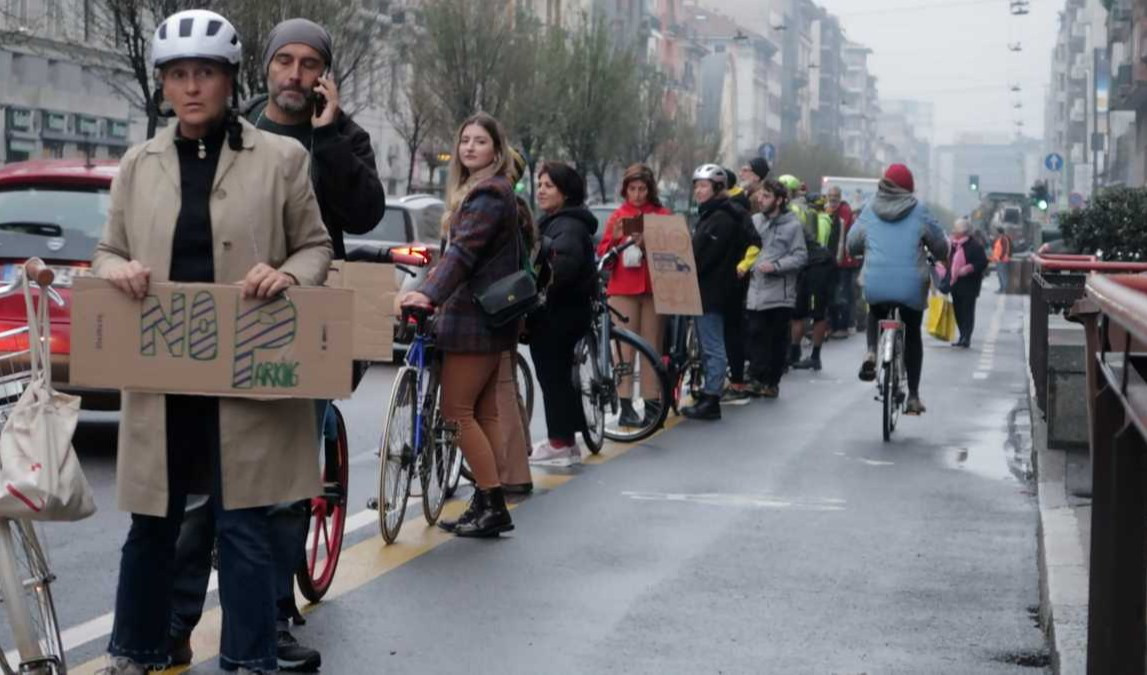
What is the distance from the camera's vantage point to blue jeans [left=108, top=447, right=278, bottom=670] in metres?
5.80

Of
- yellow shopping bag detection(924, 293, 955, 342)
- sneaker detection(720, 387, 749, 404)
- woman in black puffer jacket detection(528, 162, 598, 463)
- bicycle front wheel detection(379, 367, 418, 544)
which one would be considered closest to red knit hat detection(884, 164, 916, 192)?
sneaker detection(720, 387, 749, 404)

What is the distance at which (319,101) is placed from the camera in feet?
22.4

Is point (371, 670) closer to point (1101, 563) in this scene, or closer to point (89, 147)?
point (1101, 563)

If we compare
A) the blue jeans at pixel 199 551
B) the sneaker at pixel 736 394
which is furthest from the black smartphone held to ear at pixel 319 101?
the sneaker at pixel 736 394

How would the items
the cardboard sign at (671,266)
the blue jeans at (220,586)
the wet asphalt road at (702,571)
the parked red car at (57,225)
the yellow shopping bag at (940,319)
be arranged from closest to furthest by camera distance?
the blue jeans at (220,586), the wet asphalt road at (702,571), the parked red car at (57,225), the cardboard sign at (671,266), the yellow shopping bag at (940,319)

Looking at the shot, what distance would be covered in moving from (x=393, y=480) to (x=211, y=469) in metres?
3.42

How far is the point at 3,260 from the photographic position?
12.0 metres

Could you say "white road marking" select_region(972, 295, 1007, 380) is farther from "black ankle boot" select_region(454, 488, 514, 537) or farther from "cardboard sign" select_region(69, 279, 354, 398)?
"cardboard sign" select_region(69, 279, 354, 398)

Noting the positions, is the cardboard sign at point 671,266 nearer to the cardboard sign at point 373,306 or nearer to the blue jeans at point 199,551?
the cardboard sign at point 373,306

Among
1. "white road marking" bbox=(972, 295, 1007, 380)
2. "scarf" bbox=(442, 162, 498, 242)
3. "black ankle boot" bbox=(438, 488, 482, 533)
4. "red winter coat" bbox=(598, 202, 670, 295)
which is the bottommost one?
→ "white road marking" bbox=(972, 295, 1007, 380)

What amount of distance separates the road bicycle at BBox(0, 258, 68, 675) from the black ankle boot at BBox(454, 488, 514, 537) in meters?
3.90

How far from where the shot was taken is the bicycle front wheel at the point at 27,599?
5.34 m

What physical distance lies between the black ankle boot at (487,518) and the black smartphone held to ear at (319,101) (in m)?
2.99

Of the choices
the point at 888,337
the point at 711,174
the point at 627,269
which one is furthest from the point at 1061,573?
the point at 711,174
